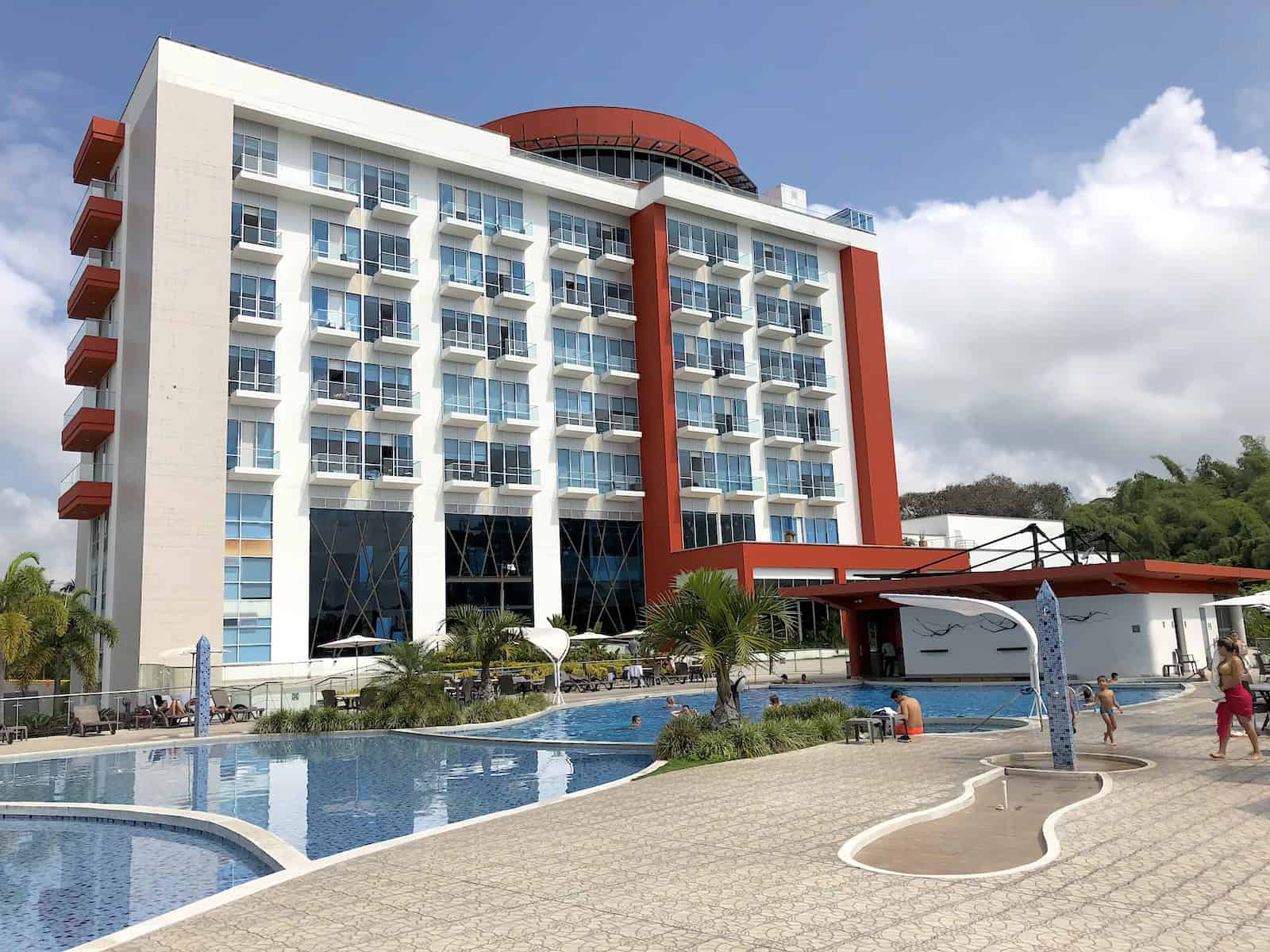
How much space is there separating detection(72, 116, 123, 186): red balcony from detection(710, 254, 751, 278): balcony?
92.7 feet

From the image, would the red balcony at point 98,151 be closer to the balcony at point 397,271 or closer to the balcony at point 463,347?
the balcony at point 397,271

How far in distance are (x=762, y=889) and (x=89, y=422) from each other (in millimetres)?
38860

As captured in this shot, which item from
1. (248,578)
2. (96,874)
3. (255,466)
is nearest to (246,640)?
(248,578)

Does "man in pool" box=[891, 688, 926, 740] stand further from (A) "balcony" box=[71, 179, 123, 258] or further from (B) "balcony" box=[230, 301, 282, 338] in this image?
(A) "balcony" box=[71, 179, 123, 258]

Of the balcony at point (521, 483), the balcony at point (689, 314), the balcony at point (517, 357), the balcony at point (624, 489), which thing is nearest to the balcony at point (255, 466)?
the balcony at point (521, 483)

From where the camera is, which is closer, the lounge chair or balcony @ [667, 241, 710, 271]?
the lounge chair

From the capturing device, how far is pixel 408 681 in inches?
966

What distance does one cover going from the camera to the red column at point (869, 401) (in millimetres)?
53750

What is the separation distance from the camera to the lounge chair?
79.8 ft

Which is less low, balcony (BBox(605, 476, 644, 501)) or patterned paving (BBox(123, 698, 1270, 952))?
balcony (BBox(605, 476, 644, 501))

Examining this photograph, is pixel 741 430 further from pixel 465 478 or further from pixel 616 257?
pixel 465 478

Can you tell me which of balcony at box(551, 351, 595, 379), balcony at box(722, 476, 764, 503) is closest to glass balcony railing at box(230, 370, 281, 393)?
balcony at box(551, 351, 595, 379)

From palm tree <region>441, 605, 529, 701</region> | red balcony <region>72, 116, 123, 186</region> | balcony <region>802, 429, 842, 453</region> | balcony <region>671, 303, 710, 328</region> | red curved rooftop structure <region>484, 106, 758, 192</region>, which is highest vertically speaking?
red curved rooftop structure <region>484, 106, 758, 192</region>

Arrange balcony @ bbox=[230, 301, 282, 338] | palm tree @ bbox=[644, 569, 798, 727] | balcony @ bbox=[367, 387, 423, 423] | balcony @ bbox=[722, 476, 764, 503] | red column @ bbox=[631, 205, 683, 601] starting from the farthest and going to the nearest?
balcony @ bbox=[722, 476, 764, 503]
red column @ bbox=[631, 205, 683, 601]
balcony @ bbox=[367, 387, 423, 423]
balcony @ bbox=[230, 301, 282, 338]
palm tree @ bbox=[644, 569, 798, 727]
